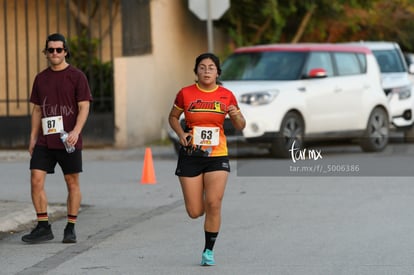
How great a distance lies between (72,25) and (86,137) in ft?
9.70

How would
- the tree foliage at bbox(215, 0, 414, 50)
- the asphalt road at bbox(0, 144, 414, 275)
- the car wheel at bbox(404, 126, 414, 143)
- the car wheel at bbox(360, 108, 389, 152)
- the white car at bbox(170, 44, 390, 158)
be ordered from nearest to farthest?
1. the asphalt road at bbox(0, 144, 414, 275)
2. the white car at bbox(170, 44, 390, 158)
3. the car wheel at bbox(360, 108, 389, 152)
4. the car wheel at bbox(404, 126, 414, 143)
5. the tree foliage at bbox(215, 0, 414, 50)

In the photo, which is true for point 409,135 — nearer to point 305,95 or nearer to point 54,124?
point 305,95

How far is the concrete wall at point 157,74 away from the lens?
20.5m

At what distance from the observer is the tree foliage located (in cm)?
2503

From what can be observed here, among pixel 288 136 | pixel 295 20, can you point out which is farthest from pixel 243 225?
pixel 295 20

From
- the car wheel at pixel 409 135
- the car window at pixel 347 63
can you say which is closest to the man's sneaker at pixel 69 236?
the car window at pixel 347 63

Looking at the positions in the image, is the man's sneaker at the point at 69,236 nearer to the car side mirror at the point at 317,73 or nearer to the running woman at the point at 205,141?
the running woman at the point at 205,141

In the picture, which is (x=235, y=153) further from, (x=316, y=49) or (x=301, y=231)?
(x=301, y=231)

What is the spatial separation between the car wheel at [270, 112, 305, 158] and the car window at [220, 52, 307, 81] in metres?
0.76

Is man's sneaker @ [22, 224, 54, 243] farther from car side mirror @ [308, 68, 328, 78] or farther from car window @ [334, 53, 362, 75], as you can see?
car window @ [334, 53, 362, 75]

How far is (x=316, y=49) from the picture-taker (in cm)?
1905

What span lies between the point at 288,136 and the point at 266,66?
1522mm

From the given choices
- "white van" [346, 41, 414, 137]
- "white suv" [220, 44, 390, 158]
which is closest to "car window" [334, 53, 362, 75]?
"white suv" [220, 44, 390, 158]

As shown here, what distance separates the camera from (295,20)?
27.1 metres
